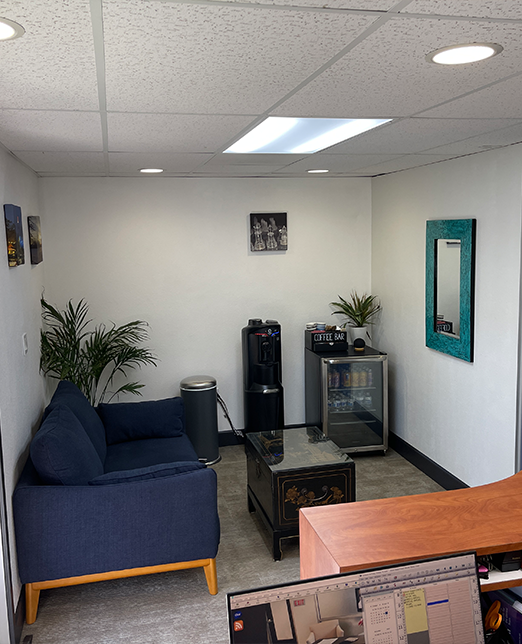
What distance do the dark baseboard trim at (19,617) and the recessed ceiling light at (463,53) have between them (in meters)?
2.99

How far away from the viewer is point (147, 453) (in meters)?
4.19

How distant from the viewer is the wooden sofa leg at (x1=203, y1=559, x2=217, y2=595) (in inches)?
129

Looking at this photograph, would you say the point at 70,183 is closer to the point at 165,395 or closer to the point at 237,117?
the point at 165,395

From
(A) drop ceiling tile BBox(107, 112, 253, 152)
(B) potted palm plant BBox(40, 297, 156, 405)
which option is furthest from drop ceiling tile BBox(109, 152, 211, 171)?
Result: (B) potted palm plant BBox(40, 297, 156, 405)

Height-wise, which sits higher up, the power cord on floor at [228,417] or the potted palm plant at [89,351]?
the potted palm plant at [89,351]

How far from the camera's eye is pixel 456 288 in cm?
426

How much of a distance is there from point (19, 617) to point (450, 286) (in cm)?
338

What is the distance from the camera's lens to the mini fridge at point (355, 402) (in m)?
5.29

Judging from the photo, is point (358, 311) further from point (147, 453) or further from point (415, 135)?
point (415, 135)

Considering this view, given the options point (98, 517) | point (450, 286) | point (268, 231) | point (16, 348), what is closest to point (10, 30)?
point (16, 348)

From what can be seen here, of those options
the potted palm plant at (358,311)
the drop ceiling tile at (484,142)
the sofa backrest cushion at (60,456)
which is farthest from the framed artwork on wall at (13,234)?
the potted palm plant at (358,311)

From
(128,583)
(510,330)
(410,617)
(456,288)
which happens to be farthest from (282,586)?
(456,288)

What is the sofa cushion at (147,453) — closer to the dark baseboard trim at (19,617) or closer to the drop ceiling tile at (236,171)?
the dark baseboard trim at (19,617)

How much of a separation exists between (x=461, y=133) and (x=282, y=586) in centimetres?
256
